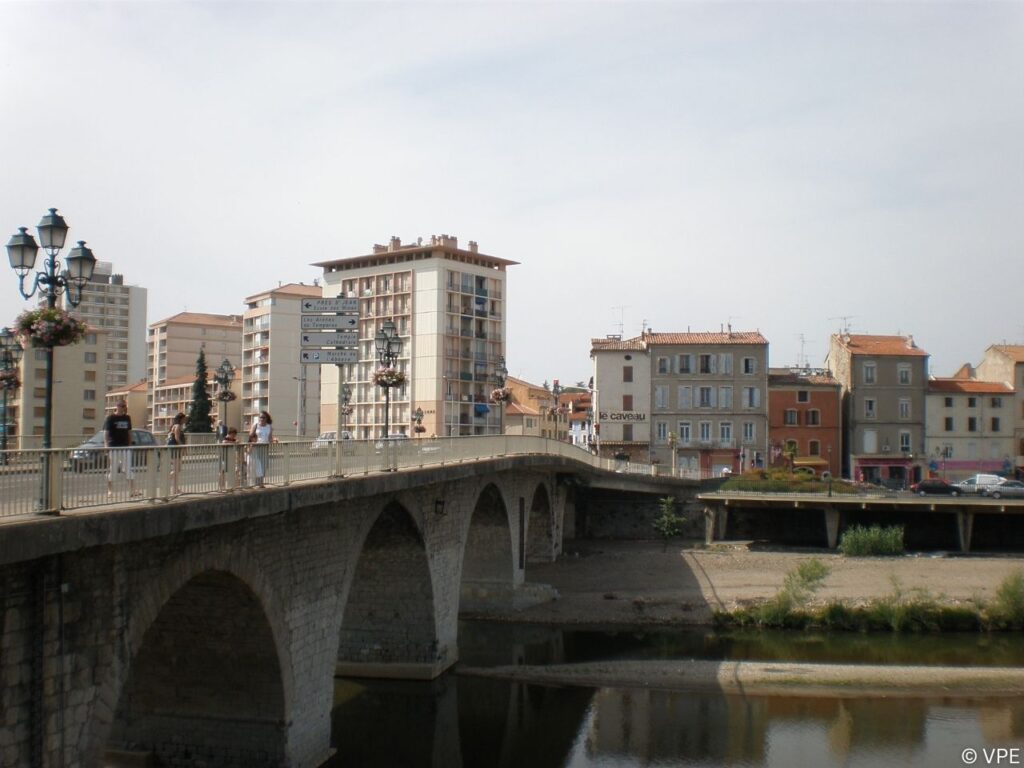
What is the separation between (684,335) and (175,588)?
53.5m

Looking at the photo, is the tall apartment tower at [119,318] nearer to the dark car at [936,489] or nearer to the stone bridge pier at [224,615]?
the dark car at [936,489]

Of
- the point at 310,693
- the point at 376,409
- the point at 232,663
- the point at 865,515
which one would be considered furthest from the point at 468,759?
the point at 376,409

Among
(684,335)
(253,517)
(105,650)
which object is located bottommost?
(105,650)

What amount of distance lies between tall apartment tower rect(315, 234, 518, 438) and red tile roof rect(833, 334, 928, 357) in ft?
77.4

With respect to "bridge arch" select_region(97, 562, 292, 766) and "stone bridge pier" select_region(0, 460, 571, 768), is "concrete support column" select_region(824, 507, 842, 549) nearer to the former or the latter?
"stone bridge pier" select_region(0, 460, 571, 768)

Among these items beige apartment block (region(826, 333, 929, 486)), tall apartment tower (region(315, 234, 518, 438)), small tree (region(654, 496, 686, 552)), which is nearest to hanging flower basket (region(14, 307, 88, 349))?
small tree (region(654, 496, 686, 552))

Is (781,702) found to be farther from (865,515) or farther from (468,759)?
(865,515)

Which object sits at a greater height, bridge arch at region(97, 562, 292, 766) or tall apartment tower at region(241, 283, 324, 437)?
tall apartment tower at region(241, 283, 324, 437)

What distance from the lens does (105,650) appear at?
1017 cm

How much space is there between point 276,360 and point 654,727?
52.2m

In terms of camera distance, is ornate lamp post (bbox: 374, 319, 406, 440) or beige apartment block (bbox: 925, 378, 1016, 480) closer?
ornate lamp post (bbox: 374, 319, 406, 440)

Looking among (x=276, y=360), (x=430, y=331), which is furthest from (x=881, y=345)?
(x=276, y=360)

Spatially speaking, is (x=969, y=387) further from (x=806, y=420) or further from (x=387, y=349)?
(x=387, y=349)

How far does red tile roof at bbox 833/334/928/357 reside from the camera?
203 feet
